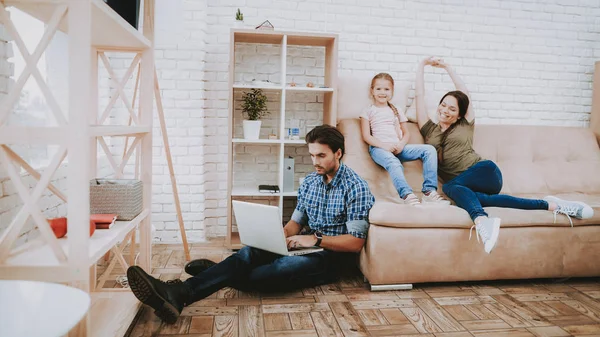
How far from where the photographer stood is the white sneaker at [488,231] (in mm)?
2439

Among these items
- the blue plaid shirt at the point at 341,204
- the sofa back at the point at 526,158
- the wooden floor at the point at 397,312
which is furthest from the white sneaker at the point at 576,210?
the blue plaid shirt at the point at 341,204

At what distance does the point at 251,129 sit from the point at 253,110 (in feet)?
0.49

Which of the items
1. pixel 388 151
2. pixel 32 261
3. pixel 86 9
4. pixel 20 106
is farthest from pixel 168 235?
pixel 86 9

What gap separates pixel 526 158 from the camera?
3508 millimetres

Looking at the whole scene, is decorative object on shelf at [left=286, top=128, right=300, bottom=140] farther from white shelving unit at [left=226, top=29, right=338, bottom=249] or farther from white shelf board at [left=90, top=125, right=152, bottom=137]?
white shelf board at [left=90, top=125, right=152, bottom=137]

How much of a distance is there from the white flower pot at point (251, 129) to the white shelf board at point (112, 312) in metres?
1.42

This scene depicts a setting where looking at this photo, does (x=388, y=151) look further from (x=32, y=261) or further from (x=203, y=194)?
(x=32, y=261)

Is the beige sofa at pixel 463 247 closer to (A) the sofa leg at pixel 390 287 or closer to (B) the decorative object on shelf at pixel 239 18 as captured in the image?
(A) the sofa leg at pixel 390 287

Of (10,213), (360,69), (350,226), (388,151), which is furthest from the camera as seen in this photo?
(360,69)

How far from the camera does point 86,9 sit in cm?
139

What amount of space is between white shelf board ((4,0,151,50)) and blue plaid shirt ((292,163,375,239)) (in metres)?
→ 1.19

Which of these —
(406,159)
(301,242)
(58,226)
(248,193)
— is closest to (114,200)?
(58,226)

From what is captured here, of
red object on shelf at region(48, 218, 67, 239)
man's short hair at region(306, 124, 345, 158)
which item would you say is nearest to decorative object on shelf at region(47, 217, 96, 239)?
red object on shelf at region(48, 218, 67, 239)

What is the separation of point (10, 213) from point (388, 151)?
221cm
